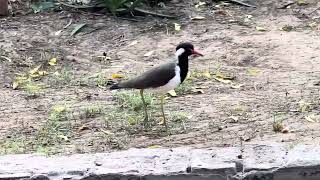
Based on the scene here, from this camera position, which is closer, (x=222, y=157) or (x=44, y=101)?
(x=222, y=157)

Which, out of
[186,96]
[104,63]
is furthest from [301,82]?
[104,63]

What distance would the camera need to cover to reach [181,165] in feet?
10.3

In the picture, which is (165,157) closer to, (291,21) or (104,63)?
(104,63)

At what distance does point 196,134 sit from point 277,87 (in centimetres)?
133

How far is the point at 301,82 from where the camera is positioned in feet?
20.5

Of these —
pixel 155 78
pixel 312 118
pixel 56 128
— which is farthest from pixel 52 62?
pixel 312 118

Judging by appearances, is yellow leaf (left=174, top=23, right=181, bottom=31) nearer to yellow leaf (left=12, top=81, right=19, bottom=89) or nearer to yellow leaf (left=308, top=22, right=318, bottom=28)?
yellow leaf (left=308, top=22, right=318, bottom=28)

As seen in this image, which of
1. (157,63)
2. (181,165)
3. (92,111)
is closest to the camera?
(181,165)

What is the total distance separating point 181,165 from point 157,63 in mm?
4036

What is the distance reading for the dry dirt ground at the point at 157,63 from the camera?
16.9ft

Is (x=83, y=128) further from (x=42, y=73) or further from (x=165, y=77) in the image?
(x=42, y=73)

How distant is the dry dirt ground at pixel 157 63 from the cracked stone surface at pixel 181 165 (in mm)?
1502

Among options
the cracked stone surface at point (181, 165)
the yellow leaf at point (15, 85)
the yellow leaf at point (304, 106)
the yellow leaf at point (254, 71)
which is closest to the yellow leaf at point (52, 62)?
the yellow leaf at point (15, 85)

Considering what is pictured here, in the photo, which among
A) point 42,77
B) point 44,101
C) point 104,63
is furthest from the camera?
point 104,63
